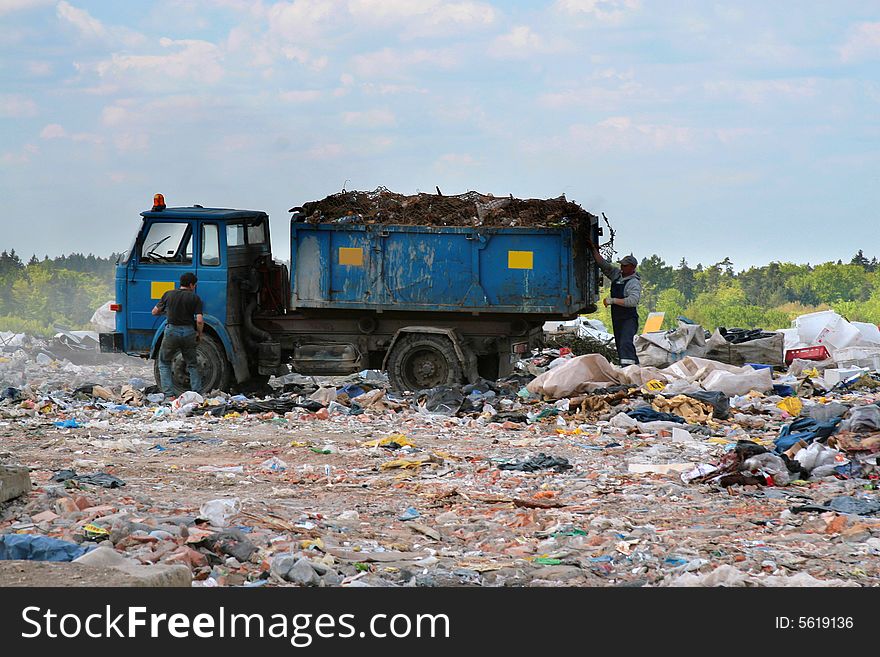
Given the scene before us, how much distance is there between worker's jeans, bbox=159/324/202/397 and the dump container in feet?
4.63

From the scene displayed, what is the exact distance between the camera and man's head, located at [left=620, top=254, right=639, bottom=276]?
1536 cm

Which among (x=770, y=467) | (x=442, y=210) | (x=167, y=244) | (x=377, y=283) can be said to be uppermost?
(x=442, y=210)

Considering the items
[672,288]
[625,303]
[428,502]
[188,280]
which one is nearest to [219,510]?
[428,502]

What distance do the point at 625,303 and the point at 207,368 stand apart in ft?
18.5

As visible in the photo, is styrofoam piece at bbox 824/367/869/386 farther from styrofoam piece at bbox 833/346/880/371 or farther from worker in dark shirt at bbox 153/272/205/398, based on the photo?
worker in dark shirt at bbox 153/272/205/398

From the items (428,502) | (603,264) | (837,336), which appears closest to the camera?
(428,502)

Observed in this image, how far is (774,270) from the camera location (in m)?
27.9

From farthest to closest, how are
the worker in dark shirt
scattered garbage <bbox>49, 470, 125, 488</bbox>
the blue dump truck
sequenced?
the blue dump truck, the worker in dark shirt, scattered garbage <bbox>49, 470, 125, 488</bbox>

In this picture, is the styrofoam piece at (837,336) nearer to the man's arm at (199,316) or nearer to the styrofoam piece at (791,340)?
the styrofoam piece at (791,340)

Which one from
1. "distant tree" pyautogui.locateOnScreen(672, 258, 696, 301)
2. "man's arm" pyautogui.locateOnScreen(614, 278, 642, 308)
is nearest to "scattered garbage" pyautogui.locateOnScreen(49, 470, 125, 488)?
"man's arm" pyautogui.locateOnScreen(614, 278, 642, 308)

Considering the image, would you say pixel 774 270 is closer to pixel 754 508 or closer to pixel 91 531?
pixel 754 508

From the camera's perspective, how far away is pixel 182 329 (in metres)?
14.0

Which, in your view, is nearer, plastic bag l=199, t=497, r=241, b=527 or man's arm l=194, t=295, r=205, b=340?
plastic bag l=199, t=497, r=241, b=527

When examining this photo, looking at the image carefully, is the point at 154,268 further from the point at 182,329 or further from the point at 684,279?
the point at 684,279
